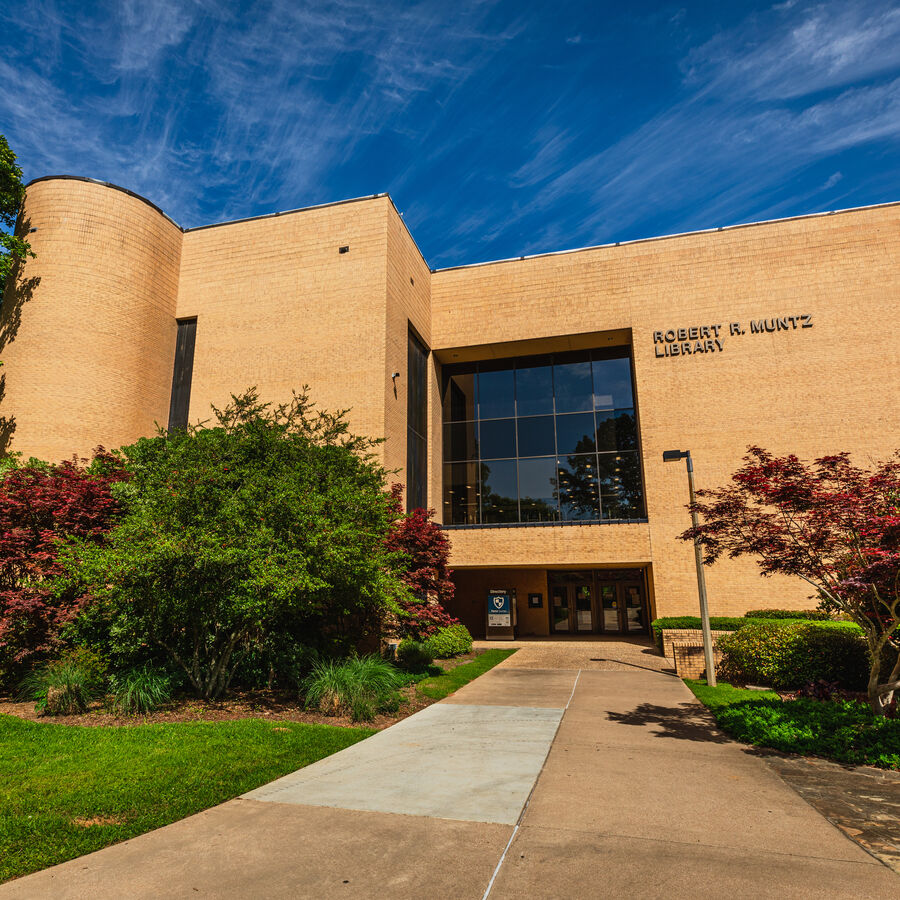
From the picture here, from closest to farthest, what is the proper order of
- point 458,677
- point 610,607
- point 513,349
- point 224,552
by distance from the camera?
point 224,552 < point 458,677 < point 513,349 < point 610,607

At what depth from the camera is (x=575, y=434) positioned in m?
25.6

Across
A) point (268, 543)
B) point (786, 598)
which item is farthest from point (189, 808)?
point (786, 598)

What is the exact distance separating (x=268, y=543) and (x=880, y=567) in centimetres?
936

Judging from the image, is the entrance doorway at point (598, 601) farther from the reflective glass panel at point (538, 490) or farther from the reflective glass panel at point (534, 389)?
the reflective glass panel at point (534, 389)

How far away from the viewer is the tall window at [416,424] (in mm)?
23562

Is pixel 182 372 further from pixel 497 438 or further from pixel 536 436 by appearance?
pixel 536 436

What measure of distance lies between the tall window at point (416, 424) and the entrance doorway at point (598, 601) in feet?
28.7

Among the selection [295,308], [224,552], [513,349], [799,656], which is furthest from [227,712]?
[513,349]

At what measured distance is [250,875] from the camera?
431 centimetres

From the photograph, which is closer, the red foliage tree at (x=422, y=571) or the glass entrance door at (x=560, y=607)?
the red foliage tree at (x=422, y=571)

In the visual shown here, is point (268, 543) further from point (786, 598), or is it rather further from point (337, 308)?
point (786, 598)

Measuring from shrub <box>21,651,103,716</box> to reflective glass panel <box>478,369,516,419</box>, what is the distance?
18.6 meters

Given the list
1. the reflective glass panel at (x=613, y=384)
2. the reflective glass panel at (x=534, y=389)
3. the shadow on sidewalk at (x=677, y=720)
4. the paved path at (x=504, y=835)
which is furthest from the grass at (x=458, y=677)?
the reflective glass panel at (x=613, y=384)

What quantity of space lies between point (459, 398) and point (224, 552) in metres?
18.9
